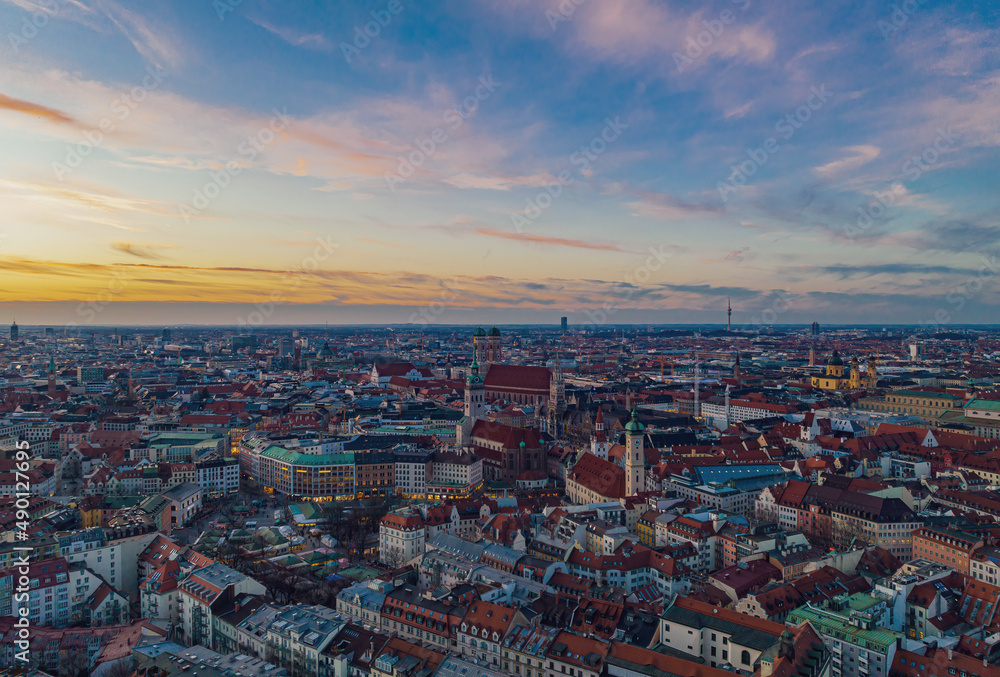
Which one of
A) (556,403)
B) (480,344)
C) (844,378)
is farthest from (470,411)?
(844,378)

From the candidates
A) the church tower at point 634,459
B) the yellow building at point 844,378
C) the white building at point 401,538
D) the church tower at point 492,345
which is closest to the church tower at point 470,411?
the church tower at point 634,459

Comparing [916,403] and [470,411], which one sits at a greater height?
[470,411]

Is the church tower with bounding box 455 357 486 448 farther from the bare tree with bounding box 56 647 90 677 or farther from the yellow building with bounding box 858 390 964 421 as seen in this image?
the yellow building with bounding box 858 390 964 421

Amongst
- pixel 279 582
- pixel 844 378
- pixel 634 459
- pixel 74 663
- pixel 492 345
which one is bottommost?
pixel 74 663

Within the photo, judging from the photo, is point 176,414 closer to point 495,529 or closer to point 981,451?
point 495,529

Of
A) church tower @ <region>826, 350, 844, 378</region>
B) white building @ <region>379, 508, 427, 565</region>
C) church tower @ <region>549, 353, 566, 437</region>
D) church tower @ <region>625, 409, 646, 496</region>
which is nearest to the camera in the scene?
white building @ <region>379, 508, 427, 565</region>

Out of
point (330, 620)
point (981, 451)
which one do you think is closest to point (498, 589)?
point (330, 620)

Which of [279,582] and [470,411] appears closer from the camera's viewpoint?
[279,582]

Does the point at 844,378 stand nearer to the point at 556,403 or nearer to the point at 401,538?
the point at 556,403

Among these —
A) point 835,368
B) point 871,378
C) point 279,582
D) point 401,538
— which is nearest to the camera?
point 279,582

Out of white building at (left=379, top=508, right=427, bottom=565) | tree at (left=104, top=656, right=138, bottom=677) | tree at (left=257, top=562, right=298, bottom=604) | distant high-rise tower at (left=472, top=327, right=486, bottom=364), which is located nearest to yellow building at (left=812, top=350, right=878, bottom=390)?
distant high-rise tower at (left=472, top=327, right=486, bottom=364)

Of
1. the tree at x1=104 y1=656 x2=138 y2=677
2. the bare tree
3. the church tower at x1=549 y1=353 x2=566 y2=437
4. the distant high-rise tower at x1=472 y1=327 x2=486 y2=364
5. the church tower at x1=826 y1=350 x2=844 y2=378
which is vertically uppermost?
the distant high-rise tower at x1=472 y1=327 x2=486 y2=364
